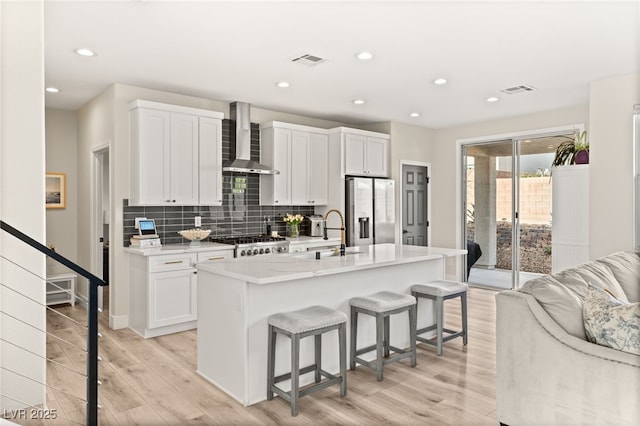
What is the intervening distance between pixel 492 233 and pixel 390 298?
4.12 meters

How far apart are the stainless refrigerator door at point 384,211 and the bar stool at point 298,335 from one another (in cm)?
350

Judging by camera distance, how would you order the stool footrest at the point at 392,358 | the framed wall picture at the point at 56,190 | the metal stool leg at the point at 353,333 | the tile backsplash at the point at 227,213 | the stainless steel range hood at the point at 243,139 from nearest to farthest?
the stool footrest at the point at 392,358 → the metal stool leg at the point at 353,333 → the tile backsplash at the point at 227,213 → the stainless steel range hood at the point at 243,139 → the framed wall picture at the point at 56,190

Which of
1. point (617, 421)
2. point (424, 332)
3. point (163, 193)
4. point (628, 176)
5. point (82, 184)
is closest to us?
point (617, 421)

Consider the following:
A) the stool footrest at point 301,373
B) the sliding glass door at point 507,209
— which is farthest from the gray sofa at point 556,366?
the sliding glass door at point 507,209

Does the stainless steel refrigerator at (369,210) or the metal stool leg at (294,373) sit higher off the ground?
the stainless steel refrigerator at (369,210)

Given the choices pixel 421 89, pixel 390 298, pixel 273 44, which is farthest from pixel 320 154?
pixel 390 298

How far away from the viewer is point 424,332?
415 centimetres

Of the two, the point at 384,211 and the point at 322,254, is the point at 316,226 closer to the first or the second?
the point at 384,211

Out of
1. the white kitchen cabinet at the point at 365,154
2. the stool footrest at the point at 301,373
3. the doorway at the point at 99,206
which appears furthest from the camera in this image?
the white kitchen cabinet at the point at 365,154

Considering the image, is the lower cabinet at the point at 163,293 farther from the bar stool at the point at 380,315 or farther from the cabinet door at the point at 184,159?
the bar stool at the point at 380,315

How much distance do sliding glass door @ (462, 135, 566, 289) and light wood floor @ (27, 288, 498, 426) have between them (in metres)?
2.87

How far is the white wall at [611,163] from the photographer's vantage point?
4.52 metres

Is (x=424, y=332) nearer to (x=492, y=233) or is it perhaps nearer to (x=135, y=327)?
(x=135, y=327)

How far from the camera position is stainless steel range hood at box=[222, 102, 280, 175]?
552cm
